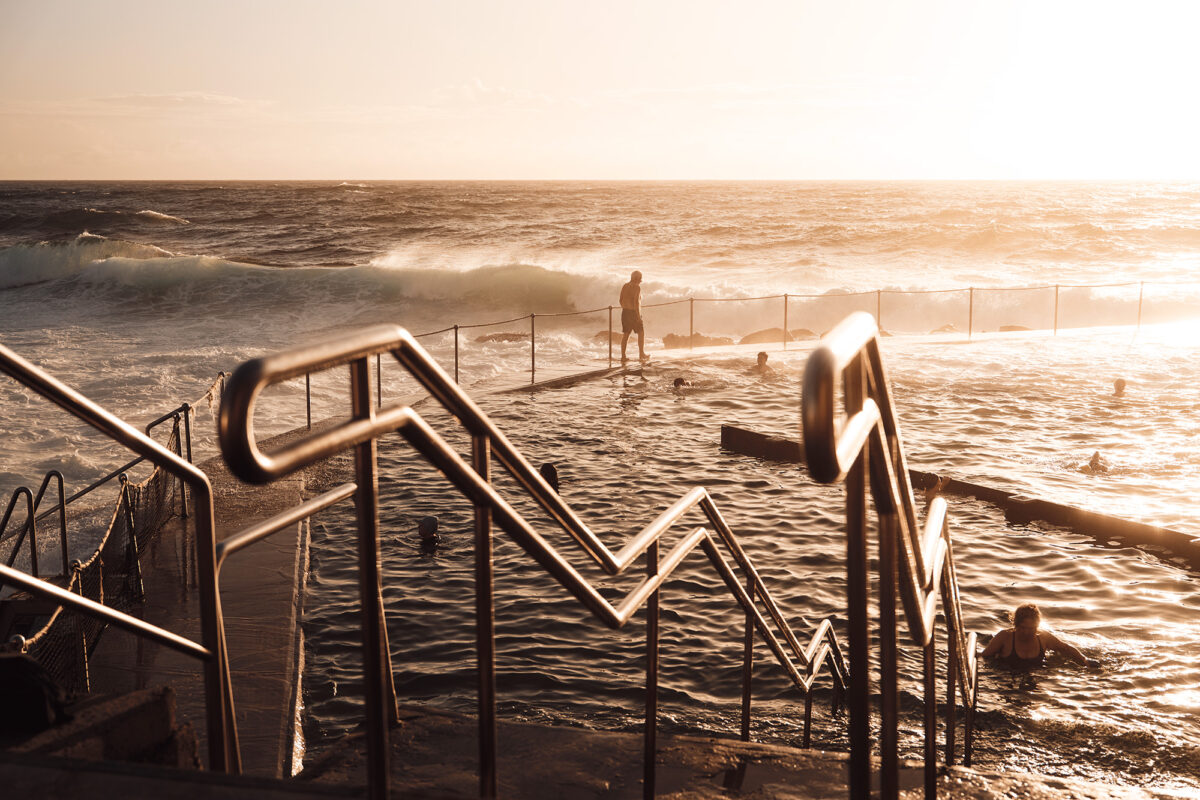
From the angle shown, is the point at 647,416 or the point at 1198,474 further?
the point at 647,416

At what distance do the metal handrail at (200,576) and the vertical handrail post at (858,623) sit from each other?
→ 1557 millimetres

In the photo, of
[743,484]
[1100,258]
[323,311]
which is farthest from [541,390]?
[1100,258]

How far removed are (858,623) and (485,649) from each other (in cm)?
96

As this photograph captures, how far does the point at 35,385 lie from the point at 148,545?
593 cm

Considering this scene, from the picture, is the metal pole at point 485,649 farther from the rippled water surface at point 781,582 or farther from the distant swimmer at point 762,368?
the distant swimmer at point 762,368

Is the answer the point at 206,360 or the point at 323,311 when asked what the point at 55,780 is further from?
the point at 323,311

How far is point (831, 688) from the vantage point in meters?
6.79

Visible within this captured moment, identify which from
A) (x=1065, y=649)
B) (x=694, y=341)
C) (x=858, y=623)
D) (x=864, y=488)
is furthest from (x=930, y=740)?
(x=694, y=341)

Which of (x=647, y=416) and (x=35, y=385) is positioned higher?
(x=35, y=385)

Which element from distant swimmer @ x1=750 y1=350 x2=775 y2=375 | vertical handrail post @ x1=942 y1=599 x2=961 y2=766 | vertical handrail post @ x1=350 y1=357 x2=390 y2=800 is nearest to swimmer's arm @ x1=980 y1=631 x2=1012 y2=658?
vertical handrail post @ x1=942 y1=599 x2=961 y2=766

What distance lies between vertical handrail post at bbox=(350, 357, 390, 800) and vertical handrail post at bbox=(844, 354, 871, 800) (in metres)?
0.83

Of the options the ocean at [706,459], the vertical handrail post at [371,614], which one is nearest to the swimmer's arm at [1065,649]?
the ocean at [706,459]

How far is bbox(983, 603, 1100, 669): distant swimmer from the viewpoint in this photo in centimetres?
677

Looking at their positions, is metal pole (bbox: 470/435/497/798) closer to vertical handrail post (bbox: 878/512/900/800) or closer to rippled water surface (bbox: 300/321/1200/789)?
vertical handrail post (bbox: 878/512/900/800)
